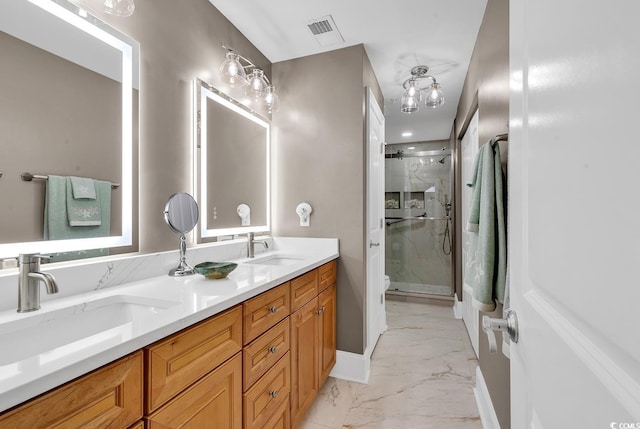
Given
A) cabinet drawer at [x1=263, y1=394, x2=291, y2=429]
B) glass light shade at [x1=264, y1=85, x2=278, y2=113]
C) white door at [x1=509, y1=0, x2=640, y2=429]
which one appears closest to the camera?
white door at [x1=509, y1=0, x2=640, y2=429]

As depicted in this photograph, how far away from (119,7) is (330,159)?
144 centimetres

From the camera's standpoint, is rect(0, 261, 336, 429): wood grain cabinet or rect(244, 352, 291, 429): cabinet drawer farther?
rect(244, 352, 291, 429): cabinet drawer

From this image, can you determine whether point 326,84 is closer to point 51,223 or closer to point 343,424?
point 51,223

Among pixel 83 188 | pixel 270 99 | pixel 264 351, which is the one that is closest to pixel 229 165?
pixel 270 99

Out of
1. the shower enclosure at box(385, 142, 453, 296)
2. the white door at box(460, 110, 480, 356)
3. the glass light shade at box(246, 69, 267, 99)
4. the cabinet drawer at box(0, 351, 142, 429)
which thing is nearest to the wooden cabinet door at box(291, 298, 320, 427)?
the cabinet drawer at box(0, 351, 142, 429)

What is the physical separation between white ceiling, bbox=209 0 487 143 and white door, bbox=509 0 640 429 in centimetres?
143

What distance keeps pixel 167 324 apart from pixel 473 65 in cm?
258

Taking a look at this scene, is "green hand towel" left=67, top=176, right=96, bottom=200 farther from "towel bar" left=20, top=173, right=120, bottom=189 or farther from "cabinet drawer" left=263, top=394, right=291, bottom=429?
"cabinet drawer" left=263, top=394, right=291, bottom=429

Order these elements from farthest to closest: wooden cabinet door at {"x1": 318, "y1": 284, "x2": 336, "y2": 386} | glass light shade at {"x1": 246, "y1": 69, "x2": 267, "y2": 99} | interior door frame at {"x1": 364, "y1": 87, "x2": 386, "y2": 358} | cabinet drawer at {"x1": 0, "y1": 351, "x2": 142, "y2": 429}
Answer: interior door frame at {"x1": 364, "y1": 87, "x2": 386, "y2": 358}, glass light shade at {"x1": 246, "y1": 69, "x2": 267, "y2": 99}, wooden cabinet door at {"x1": 318, "y1": 284, "x2": 336, "y2": 386}, cabinet drawer at {"x1": 0, "y1": 351, "x2": 142, "y2": 429}

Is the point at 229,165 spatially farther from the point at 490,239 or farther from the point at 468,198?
the point at 468,198

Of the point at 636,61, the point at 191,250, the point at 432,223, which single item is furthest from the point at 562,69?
the point at 432,223

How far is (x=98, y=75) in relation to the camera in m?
1.20

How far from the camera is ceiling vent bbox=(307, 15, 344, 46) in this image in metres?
1.89

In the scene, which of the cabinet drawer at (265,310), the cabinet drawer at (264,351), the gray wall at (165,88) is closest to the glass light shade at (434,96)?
the gray wall at (165,88)
